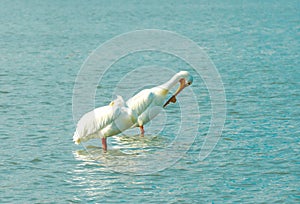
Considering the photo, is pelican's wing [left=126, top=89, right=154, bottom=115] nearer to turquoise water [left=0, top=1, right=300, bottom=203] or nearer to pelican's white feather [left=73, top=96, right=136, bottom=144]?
turquoise water [left=0, top=1, right=300, bottom=203]

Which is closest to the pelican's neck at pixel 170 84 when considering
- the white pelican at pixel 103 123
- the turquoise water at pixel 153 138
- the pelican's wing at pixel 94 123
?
the turquoise water at pixel 153 138

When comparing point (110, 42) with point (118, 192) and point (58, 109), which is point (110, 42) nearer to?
point (58, 109)

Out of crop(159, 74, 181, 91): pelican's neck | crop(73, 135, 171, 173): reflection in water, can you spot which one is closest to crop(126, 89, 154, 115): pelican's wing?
crop(159, 74, 181, 91): pelican's neck

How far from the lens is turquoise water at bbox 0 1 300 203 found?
38.0 ft

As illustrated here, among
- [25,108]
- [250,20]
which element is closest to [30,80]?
[25,108]

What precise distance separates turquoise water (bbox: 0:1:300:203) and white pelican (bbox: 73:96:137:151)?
0.43m

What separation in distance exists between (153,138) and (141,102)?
87 cm

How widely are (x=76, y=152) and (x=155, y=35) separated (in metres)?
23.2

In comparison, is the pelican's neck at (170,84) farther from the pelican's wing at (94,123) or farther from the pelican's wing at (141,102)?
the pelican's wing at (94,123)

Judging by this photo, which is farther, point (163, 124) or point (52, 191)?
point (163, 124)

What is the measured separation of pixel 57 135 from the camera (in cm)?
1509

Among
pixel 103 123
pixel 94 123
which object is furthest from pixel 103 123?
pixel 94 123

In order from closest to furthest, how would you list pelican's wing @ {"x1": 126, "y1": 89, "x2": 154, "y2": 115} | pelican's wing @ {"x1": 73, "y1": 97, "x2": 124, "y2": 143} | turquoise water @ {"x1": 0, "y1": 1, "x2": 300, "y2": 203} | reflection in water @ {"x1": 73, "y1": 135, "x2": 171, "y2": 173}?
turquoise water @ {"x1": 0, "y1": 1, "x2": 300, "y2": 203} → reflection in water @ {"x1": 73, "y1": 135, "x2": 171, "y2": 173} → pelican's wing @ {"x1": 73, "y1": 97, "x2": 124, "y2": 143} → pelican's wing @ {"x1": 126, "y1": 89, "x2": 154, "y2": 115}

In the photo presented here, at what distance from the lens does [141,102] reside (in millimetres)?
14586
